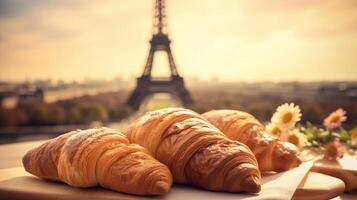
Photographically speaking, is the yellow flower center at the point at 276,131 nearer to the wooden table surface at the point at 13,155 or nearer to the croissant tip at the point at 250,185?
the wooden table surface at the point at 13,155

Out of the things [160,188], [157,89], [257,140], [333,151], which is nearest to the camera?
[160,188]

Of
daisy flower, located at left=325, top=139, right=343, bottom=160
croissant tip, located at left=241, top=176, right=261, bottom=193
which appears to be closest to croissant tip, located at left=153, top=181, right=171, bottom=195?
croissant tip, located at left=241, top=176, right=261, bottom=193

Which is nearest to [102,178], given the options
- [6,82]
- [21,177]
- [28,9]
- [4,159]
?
[21,177]

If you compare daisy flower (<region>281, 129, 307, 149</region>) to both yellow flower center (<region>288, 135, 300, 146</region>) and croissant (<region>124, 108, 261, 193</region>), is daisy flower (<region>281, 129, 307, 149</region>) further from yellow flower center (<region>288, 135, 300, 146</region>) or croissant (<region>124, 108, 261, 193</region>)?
croissant (<region>124, 108, 261, 193</region>)

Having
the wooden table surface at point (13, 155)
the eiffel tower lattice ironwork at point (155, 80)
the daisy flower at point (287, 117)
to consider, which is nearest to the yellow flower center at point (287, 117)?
the daisy flower at point (287, 117)

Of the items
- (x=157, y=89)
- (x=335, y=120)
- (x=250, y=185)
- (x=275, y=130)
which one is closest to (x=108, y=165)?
(x=250, y=185)

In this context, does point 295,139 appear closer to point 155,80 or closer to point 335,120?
point 335,120
